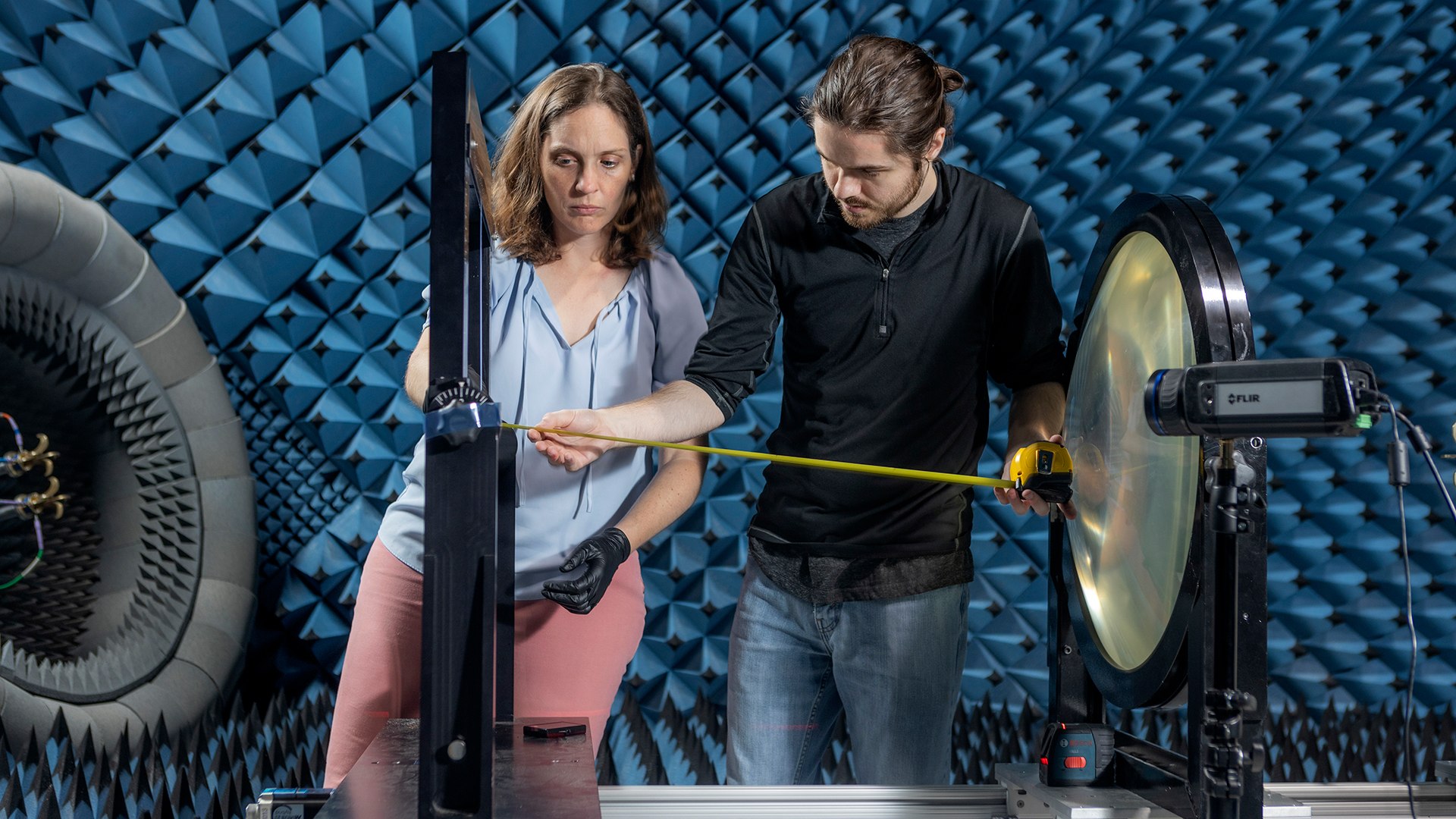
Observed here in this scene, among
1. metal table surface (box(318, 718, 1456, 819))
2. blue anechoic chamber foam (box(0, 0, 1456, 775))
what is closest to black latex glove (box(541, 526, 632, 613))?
metal table surface (box(318, 718, 1456, 819))

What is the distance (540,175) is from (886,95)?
2.05 feet

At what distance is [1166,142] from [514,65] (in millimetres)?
2140

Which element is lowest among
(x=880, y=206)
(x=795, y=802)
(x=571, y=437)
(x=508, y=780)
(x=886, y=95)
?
(x=795, y=802)

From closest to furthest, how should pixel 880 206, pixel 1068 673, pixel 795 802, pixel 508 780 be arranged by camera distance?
pixel 508 780 < pixel 795 802 < pixel 1068 673 < pixel 880 206

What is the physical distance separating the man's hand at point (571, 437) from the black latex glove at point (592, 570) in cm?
14

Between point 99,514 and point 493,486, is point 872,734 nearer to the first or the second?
point 493,486

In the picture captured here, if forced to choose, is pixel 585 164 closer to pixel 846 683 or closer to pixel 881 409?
pixel 881 409

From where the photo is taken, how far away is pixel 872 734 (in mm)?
1597

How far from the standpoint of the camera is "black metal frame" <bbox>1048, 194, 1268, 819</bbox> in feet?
2.91

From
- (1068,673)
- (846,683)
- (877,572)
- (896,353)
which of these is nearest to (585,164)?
(896,353)

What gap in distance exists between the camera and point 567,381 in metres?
1.66

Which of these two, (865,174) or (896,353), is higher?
(865,174)

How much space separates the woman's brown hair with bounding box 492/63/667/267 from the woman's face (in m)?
0.02

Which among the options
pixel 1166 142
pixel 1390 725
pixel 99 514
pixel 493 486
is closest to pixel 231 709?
pixel 99 514
